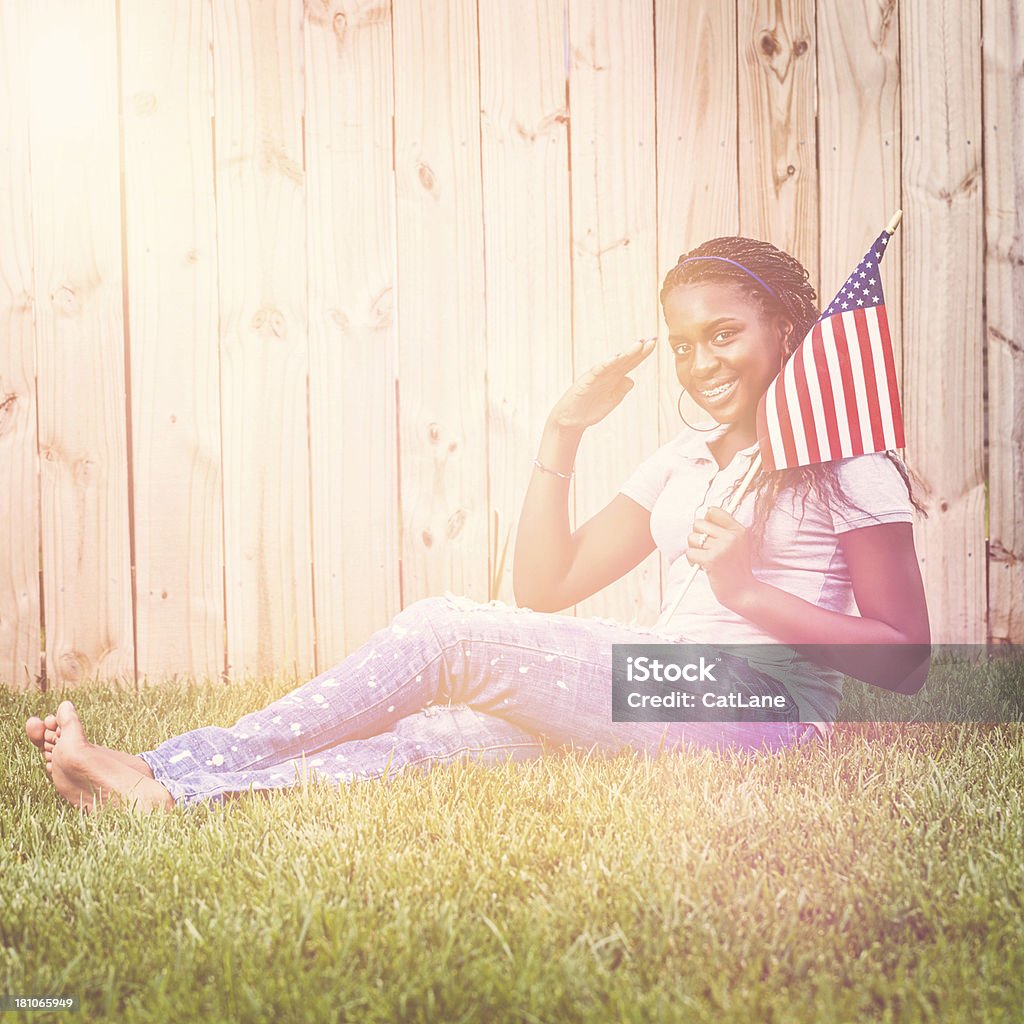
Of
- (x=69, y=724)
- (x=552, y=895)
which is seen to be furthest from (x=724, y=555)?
(x=69, y=724)

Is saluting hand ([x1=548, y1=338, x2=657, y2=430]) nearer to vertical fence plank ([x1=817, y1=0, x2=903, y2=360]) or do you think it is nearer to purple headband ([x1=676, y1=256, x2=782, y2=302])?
purple headband ([x1=676, y1=256, x2=782, y2=302])

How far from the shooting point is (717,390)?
1.33 meters

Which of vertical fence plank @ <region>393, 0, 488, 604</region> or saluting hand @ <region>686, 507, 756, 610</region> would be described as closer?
saluting hand @ <region>686, 507, 756, 610</region>

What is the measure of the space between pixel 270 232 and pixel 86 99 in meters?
0.38

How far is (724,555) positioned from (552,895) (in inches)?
22.4

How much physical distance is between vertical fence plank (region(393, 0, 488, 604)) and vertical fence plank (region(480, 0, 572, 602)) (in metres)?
0.03

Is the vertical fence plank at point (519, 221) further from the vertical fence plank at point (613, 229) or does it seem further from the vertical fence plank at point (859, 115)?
the vertical fence plank at point (859, 115)

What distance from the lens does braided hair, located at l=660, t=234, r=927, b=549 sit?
1243 millimetres

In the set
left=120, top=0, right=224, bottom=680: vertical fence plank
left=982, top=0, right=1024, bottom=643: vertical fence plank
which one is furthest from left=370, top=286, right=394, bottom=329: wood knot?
left=982, top=0, right=1024, bottom=643: vertical fence plank

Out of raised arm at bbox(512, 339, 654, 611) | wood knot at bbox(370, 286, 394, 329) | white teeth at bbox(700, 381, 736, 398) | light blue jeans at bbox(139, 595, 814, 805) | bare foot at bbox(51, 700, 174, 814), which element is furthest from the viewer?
wood knot at bbox(370, 286, 394, 329)

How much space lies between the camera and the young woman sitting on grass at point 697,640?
3.90ft

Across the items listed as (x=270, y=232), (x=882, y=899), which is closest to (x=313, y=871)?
(x=882, y=899)

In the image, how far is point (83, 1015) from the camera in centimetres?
73

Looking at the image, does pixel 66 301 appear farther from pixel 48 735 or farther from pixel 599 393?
pixel 599 393
